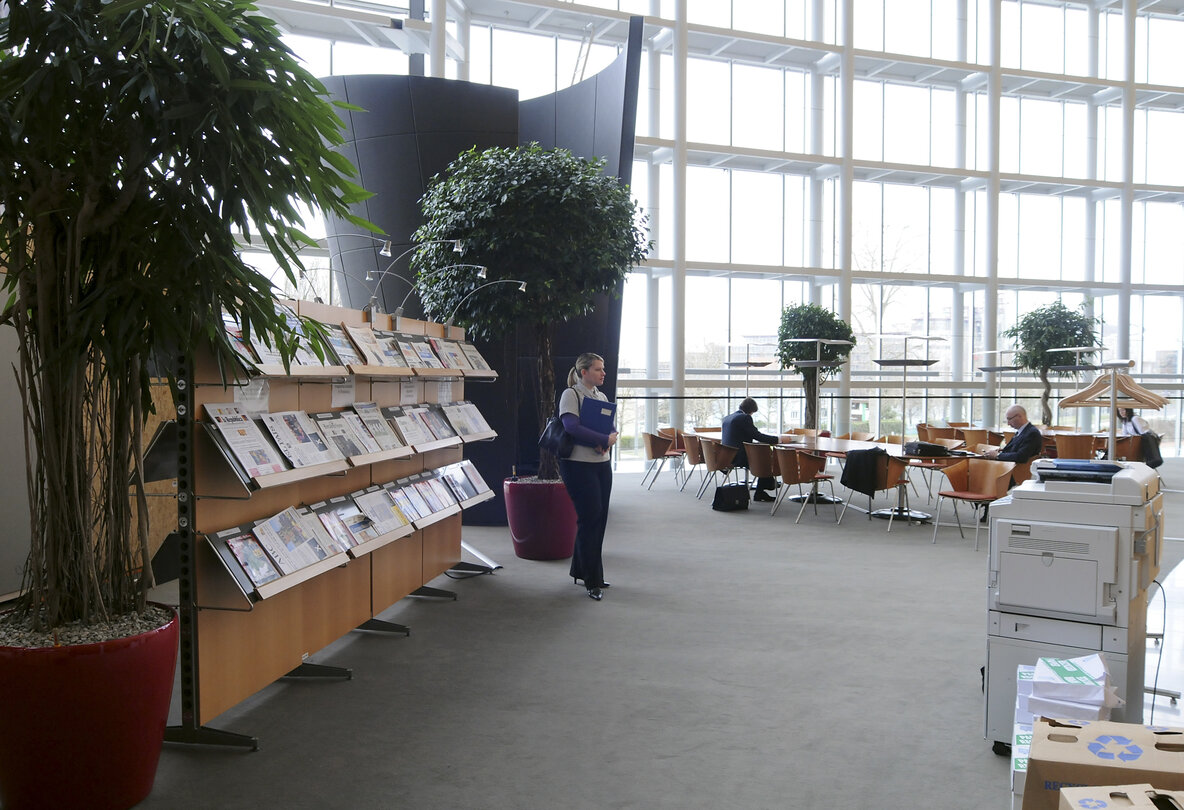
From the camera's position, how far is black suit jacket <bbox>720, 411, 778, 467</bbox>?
951cm

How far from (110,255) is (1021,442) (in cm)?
779

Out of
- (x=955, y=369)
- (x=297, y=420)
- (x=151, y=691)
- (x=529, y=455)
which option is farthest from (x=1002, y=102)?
(x=151, y=691)

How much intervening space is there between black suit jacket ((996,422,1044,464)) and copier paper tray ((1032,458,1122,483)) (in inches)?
196

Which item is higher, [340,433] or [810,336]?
[810,336]

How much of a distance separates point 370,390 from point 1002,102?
16904mm

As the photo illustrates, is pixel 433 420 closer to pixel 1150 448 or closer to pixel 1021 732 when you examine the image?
pixel 1021 732

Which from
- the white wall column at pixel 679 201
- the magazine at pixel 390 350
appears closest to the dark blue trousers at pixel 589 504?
the magazine at pixel 390 350

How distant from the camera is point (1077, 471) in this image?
3.28m

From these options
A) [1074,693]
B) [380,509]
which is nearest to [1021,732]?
[1074,693]

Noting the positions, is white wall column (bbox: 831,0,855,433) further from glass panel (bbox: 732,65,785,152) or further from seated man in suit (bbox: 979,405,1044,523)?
seated man in suit (bbox: 979,405,1044,523)

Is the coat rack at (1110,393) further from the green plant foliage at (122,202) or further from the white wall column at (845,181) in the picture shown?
the white wall column at (845,181)

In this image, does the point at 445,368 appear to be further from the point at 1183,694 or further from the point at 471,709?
the point at 1183,694

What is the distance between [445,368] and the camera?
5.26 m

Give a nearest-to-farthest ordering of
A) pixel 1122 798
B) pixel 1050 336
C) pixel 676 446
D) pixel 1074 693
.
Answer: pixel 1122 798 < pixel 1074 693 < pixel 676 446 < pixel 1050 336
